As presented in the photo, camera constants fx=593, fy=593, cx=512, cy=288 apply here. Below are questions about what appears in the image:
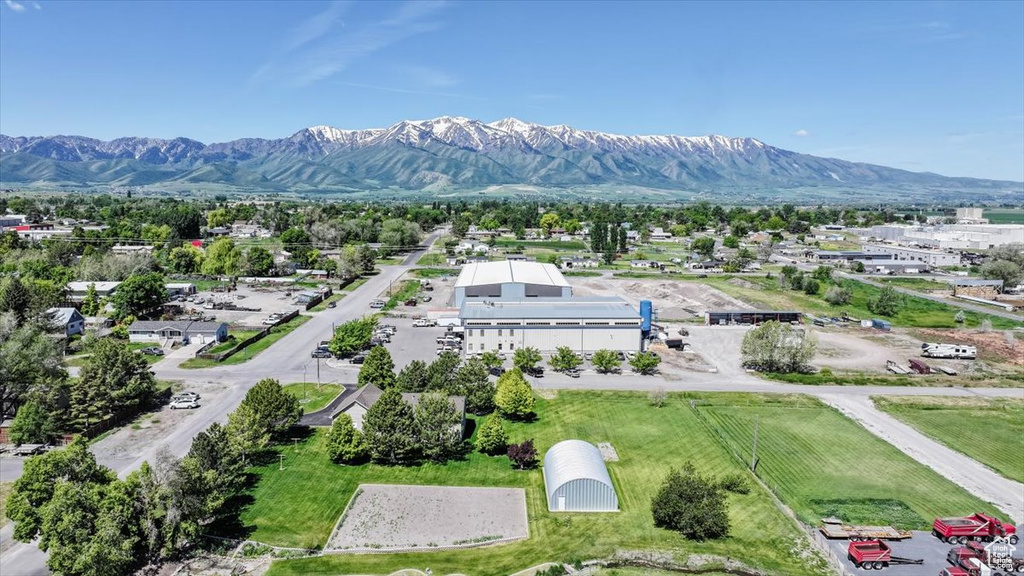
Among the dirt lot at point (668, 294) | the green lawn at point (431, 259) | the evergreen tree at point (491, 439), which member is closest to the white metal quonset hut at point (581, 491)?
the evergreen tree at point (491, 439)

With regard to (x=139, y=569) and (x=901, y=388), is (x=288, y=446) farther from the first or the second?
(x=901, y=388)

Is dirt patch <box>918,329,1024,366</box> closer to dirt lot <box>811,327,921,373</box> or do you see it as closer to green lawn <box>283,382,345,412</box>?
dirt lot <box>811,327,921,373</box>

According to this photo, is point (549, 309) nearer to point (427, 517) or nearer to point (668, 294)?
point (427, 517)

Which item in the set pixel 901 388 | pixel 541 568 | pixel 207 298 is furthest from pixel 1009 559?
pixel 207 298

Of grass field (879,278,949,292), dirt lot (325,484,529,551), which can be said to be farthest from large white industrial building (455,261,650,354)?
grass field (879,278,949,292)

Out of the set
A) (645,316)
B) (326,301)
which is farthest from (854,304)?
→ (326,301)

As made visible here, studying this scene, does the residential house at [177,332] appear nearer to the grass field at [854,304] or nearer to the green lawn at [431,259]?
the green lawn at [431,259]
